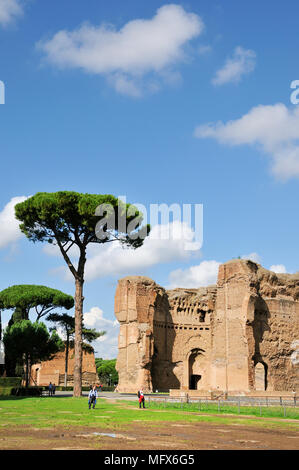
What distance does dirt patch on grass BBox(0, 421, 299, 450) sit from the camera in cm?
809

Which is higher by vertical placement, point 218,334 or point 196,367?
point 218,334

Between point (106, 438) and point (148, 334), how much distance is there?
1080 inches

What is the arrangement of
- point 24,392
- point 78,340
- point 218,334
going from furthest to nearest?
1. point 218,334
2. point 24,392
3. point 78,340

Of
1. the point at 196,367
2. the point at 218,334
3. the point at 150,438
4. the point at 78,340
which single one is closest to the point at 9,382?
the point at 78,340

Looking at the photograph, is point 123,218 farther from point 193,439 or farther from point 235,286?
point 193,439

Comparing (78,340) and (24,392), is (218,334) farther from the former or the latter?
(24,392)

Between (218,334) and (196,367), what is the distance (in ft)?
22.6

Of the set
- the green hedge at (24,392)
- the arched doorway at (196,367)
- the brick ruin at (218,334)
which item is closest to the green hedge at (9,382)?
the green hedge at (24,392)

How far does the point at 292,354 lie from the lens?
1355 inches

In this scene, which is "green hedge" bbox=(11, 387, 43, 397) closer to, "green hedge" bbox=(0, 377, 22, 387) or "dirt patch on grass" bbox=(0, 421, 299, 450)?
"green hedge" bbox=(0, 377, 22, 387)

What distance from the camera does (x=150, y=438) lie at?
912 centimetres

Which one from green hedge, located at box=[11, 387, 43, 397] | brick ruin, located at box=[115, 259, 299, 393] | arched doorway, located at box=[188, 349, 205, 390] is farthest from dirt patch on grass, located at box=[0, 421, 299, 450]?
arched doorway, located at box=[188, 349, 205, 390]
